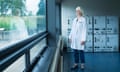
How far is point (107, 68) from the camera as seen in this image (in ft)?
22.9

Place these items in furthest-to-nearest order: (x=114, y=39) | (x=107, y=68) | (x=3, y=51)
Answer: (x=114, y=39) → (x=107, y=68) → (x=3, y=51)

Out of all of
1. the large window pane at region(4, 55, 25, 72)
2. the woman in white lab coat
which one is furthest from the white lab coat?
the large window pane at region(4, 55, 25, 72)

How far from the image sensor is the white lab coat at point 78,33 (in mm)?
6156

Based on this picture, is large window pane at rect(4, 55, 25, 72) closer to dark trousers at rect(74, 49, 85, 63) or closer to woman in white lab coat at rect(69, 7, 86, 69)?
woman in white lab coat at rect(69, 7, 86, 69)

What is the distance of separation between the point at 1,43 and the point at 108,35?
9.91 metres

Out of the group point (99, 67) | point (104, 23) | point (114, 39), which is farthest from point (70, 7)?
point (99, 67)

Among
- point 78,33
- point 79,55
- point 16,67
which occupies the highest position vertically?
point 78,33

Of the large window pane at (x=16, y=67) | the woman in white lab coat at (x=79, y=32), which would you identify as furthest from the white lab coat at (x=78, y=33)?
the large window pane at (x=16, y=67)

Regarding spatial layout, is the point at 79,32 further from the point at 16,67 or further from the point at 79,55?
the point at 16,67

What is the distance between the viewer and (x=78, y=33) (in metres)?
6.25

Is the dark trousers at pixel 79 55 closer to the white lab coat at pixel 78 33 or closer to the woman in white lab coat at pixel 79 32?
the woman in white lab coat at pixel 79 32

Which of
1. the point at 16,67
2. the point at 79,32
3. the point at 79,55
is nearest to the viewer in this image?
the point at 16,67

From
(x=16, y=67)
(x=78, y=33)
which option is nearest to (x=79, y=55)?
(x=78, y=33)

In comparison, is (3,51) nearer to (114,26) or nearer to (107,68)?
(107,68)
